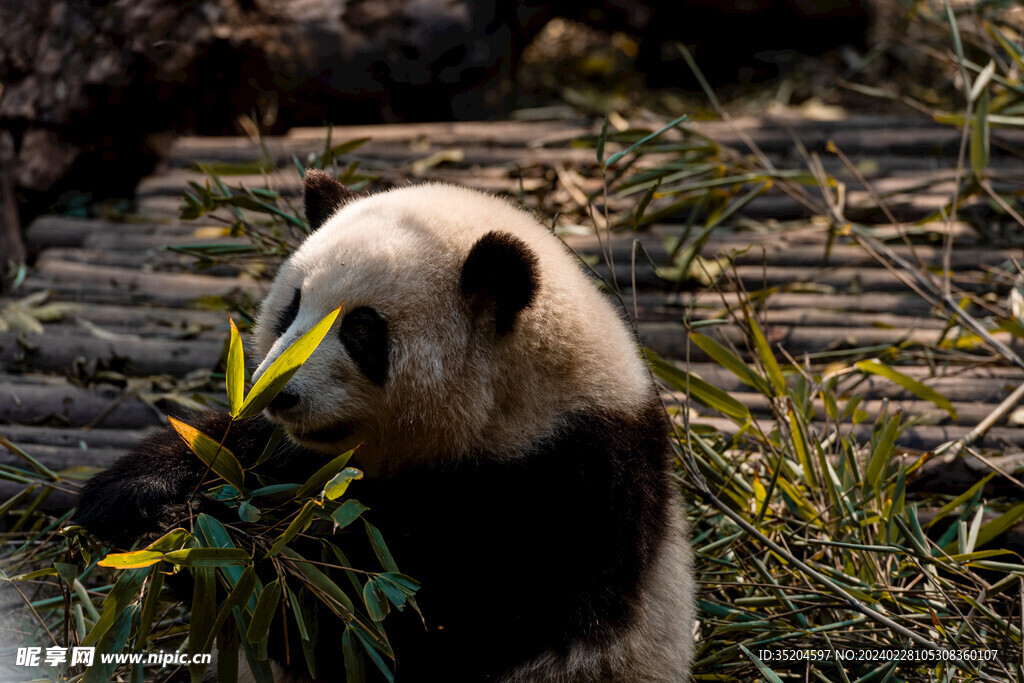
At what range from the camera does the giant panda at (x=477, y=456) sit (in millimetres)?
2160

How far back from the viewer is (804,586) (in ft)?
9.14

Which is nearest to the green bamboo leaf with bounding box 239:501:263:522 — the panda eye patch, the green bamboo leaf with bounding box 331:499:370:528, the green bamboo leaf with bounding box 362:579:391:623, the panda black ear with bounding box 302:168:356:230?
the green bamboo leaf with bounding box 331:499:370:528

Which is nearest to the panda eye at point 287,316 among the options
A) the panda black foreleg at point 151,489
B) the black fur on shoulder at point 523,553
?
the panda black foreleg at point 151,489

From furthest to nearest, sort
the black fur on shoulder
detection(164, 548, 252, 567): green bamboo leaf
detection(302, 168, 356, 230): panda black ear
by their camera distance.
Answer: detection(302, 168, 356, 230): panda black ear → the black fur on shoulder → detection(164, 548, 252, 567): green bamboo leaf

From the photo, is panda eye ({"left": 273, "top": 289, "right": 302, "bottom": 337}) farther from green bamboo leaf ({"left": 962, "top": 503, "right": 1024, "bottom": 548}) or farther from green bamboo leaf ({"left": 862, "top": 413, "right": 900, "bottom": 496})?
green bamboo leaf ({"left": 962, "top": 503, "right": 1024, "bottom": 548})

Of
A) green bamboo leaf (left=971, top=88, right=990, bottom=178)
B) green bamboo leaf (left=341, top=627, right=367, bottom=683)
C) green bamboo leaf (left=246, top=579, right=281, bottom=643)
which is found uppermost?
green bamboo leaf (left=971, top=88, right=990, bottom=178)

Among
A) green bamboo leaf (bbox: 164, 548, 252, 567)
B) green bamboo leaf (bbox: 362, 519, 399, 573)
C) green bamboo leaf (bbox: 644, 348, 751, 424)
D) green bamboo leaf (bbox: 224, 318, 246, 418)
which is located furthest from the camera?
green bamboo leaf (bbox: 644, 348, 751, 424)

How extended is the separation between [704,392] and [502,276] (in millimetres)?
1351

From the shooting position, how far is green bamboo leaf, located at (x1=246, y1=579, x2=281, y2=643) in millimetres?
1818

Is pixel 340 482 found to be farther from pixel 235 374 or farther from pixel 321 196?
pixel 321 196

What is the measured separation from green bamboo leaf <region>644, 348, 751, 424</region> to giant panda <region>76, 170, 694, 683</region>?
2.77 feet

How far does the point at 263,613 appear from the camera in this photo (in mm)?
1827

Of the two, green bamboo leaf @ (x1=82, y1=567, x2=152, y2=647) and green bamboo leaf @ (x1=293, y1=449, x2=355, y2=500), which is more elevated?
green bamboo leaf @ (x1=293, y1=449, x2=355, y2=500)

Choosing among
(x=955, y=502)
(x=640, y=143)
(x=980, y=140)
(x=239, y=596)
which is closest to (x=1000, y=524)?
(x=955, y=502)
